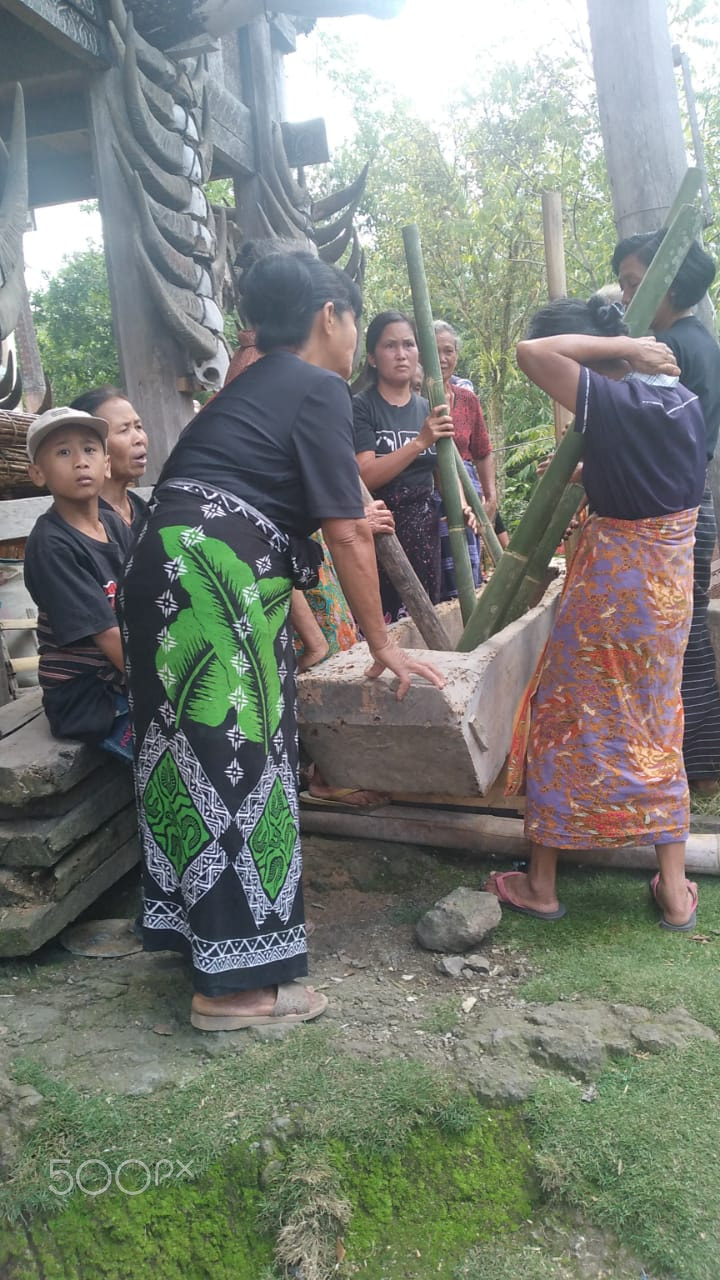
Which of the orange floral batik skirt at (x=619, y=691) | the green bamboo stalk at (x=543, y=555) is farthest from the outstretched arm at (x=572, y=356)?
the green bamboo stalk at (x=543, y=555)

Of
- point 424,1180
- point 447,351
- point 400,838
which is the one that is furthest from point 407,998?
point 447,351

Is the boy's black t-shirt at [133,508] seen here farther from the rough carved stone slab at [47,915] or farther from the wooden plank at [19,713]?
the rough carved stone slab at [47,915]

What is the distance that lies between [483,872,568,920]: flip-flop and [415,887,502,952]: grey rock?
0.12 metres

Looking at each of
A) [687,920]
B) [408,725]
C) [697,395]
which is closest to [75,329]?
[697,395]

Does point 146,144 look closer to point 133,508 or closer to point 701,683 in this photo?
point 133,508

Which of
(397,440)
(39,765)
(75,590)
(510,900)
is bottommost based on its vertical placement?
(510,900)

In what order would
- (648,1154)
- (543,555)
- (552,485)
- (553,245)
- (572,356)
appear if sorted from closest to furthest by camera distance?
(648,1154)
(572,356)
(552,485)
(543,555)
(553,245)

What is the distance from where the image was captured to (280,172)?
20.1 ft

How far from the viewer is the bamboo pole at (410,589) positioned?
3.17 m

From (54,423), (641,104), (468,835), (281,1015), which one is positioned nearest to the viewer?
(281,1015)

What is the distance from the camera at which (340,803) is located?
3215 mm

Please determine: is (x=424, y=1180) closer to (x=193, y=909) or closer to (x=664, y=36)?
(x=193, y=909)

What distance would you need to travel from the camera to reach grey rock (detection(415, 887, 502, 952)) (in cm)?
261

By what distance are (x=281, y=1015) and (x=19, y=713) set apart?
1375mm
